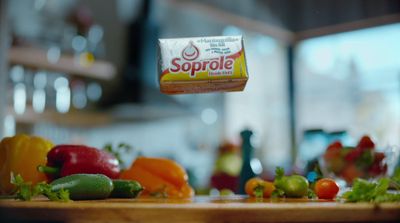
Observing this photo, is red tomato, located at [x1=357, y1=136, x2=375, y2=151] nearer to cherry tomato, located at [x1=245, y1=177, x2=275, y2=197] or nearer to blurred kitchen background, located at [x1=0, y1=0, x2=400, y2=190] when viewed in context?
cherry tomato, located at [x1=245, y1=177, x2=275, y2=197]

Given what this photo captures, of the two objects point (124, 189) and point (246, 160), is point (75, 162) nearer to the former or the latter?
point (124, 189)

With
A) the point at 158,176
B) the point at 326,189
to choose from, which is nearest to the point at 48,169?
the point at 158,176

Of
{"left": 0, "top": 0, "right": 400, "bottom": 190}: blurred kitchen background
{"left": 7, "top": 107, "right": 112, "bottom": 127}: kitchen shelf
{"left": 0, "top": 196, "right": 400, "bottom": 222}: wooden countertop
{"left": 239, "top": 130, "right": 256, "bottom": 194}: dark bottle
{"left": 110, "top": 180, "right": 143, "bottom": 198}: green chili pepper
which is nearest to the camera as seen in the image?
{"left": 0, "top": 196, "right": 400, "bottom": 222}: wooden countertop

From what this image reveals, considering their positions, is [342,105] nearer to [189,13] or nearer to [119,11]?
[189,13]

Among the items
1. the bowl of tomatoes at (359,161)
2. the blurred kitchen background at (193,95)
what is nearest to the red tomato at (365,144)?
the bowl of tomatoes at (359,161)

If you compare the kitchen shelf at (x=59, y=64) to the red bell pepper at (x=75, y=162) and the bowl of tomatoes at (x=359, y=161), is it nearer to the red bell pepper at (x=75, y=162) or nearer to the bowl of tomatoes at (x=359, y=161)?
the red bell pepper at (x=75, y=162)

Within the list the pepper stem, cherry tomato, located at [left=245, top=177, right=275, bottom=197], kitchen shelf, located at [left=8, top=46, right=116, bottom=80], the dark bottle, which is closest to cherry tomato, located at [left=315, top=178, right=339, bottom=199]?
cherry tomato, located at [left=245, top=177, right=275, bottom=197]
